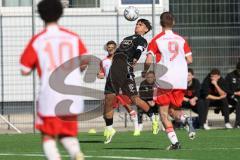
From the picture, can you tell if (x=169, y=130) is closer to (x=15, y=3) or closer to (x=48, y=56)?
(x=48, y=56)

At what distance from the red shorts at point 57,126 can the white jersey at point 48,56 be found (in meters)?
0.07

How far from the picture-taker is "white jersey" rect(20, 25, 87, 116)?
9.69 meters

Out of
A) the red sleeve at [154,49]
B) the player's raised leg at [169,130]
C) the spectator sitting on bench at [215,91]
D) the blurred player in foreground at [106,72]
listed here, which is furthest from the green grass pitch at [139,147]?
the spectator sitting on bench at [215,91]

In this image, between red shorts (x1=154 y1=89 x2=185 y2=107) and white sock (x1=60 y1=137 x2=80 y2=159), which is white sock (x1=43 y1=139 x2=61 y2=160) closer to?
white sock (x1=60 y1=137 x2=80 y2=159)

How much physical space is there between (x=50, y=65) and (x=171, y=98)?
512 cm

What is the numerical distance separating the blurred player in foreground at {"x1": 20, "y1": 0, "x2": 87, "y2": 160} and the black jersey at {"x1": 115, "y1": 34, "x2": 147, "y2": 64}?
7.70 meters

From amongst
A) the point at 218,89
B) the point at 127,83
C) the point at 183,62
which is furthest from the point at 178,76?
the point at 218,89

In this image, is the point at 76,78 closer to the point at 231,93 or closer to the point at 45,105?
the point at 45,105

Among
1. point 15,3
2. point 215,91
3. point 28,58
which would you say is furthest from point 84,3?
point 28,58

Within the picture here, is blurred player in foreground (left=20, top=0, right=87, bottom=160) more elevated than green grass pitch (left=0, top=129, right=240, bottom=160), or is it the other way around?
blurred player in foreground (left=20, top=0, right=87, bottom=160)

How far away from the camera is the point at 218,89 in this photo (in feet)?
72.5

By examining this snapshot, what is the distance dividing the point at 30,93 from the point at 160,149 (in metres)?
8.57

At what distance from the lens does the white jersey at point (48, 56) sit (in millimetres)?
9688

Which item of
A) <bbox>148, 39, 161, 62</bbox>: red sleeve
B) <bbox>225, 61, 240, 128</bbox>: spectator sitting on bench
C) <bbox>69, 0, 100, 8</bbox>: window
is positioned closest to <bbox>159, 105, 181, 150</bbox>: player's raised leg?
<bbox>148, 39, 161, 62</bbox>: red sleeve
